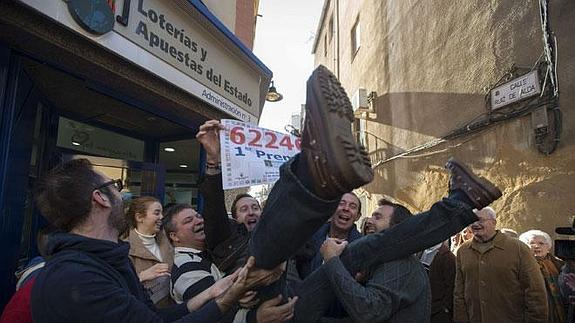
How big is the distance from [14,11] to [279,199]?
7.23 ft

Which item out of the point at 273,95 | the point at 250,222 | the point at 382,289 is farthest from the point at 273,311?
the point at 273,95

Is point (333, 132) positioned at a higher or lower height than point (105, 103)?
lower

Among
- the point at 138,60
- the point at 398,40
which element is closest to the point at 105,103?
the point at 138,60

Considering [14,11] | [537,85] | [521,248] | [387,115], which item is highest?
[387,115]

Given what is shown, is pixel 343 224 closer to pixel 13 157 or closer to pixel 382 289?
pixel 382 289

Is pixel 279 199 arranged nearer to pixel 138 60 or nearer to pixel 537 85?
pixel 138 60

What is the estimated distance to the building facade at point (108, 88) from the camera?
2752mm

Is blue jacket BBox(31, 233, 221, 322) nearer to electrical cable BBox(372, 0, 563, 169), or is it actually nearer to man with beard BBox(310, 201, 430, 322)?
man with beard BBox(310, 201, 430, 322)

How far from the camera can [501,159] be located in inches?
234

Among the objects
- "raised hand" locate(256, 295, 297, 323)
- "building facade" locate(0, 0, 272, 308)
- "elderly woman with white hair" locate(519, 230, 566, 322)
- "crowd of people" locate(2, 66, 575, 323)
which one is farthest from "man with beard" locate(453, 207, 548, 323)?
"building facade" locate(0, 0, 272, 308)

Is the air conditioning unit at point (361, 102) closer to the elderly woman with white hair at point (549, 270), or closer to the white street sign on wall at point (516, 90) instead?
the white street sign on wall at point (516, 90)

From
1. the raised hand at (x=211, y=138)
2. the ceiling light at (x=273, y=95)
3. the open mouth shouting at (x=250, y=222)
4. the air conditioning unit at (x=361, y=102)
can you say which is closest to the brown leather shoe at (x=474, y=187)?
the open mouth shouting at (x=250, y=222)

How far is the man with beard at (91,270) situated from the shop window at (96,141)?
3.17 metres

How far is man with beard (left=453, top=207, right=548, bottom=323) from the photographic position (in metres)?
3.37
